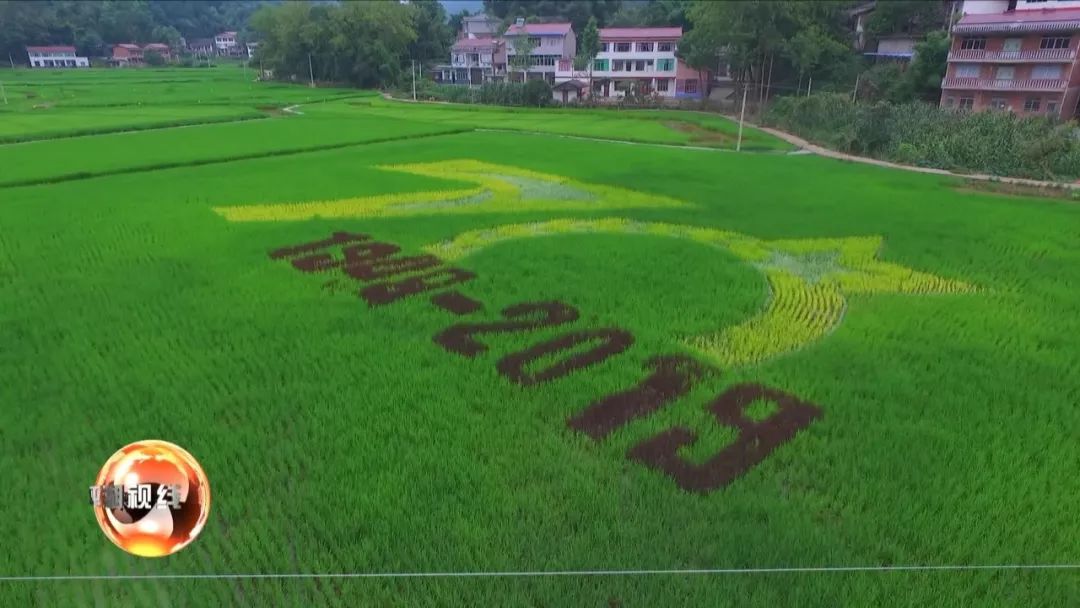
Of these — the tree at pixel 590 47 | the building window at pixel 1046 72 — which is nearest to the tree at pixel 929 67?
the building window at pixel 1046 72

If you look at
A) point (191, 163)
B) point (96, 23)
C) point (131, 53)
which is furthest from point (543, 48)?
point (96, 23)

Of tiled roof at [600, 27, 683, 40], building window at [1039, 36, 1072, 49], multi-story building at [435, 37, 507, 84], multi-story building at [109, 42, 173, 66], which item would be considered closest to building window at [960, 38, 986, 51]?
building window at [1039, 36, 1072, 49]

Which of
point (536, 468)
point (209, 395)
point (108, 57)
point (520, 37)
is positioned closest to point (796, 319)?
point (536, 468)

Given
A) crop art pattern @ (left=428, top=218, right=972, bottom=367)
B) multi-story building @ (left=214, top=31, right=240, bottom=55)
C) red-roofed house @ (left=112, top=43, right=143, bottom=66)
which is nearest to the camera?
crop art pattern @ (left=428, top=218, right=972, bottom=367)

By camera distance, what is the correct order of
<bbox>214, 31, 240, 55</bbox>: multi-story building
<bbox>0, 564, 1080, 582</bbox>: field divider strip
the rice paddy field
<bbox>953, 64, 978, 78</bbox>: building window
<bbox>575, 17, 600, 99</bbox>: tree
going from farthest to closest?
<bbox>214, 31, 240, 55</bbox>: multi-story building
<bbox>575, 17, 600, 99</bbox>: tree
<bbox>953, 64, 978, 78</bbox>: building window
the rice paddy field
<bbox>0, 564, 1080, 582</bbox>: field divider strip

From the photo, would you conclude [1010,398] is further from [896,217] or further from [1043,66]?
[1043,66]

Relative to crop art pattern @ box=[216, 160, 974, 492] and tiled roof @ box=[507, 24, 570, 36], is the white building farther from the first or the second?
crop art pattern @ box=[216, 160, 974, 492]

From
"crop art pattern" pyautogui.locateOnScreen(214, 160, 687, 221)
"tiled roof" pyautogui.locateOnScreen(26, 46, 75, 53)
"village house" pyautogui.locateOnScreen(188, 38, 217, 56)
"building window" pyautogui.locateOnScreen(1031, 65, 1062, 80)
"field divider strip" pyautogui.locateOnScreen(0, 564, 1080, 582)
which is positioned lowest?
"field divider strip" pyautogui.locateOnScreen(0, 564, 1080, 582)
